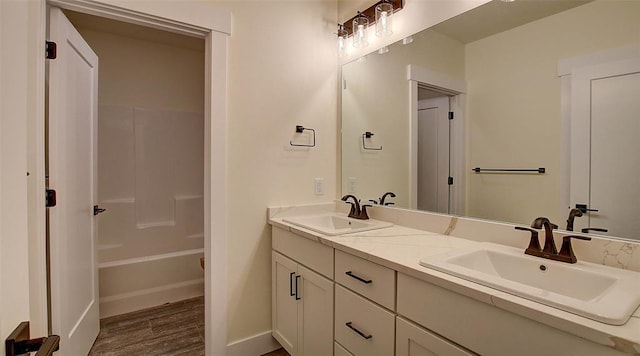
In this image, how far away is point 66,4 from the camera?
146 centimetres

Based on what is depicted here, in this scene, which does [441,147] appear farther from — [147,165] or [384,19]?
[147,165]

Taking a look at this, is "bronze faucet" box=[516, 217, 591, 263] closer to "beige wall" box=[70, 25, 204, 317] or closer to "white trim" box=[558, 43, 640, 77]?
"white trim" box=[558, 43, 640, 77]

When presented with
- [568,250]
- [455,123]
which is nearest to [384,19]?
[455,123]

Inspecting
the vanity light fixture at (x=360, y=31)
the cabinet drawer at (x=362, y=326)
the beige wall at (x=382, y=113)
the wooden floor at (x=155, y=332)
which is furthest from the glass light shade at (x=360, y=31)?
the wooden floor at (x=155, y=332)

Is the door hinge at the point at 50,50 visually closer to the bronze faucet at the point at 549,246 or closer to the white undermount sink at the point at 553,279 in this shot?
the white undermount sink at the point at 553,279

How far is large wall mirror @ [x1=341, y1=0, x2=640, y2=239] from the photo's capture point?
109cm

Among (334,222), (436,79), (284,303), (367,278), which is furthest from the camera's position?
(334,222)

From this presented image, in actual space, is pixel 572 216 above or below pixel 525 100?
below

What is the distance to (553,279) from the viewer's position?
1.07 meters

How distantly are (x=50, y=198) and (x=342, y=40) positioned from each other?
1977mm

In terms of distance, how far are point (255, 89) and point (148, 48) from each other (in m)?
1.74

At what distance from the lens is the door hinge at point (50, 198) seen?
1.47m

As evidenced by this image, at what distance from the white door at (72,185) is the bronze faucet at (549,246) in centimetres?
212

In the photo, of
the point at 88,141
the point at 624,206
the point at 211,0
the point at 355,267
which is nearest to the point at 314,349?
the point at 355,267
